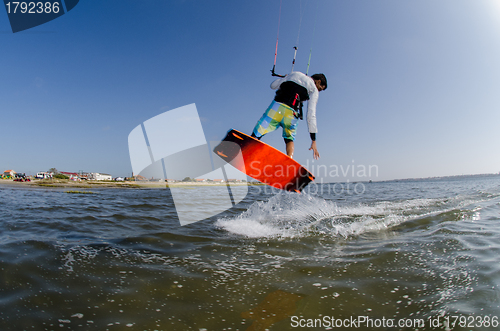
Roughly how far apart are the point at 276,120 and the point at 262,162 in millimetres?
1309

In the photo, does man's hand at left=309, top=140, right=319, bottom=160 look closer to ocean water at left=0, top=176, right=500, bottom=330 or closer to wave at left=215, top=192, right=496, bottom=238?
wave at left=215, top=192, right=496, bottom=238

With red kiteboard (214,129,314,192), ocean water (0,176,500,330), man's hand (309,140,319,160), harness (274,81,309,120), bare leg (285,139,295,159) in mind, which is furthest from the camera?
bare leg (285,139,295,159)

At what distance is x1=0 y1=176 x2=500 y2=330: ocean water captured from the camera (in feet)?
6.42

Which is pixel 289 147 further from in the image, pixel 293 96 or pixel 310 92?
pixel 310 92

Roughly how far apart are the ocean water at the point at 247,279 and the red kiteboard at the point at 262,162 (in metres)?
1.82

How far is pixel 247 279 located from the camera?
9.13ft

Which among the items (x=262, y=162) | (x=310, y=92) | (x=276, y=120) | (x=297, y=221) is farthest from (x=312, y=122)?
(x=297, y=221)

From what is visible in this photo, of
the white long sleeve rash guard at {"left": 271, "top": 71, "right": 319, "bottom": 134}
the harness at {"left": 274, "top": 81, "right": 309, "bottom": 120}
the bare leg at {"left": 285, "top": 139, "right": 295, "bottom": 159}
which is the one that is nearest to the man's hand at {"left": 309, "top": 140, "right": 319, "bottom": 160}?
the white long sleeve rash guard at {"left": 271, "top": 71, "right": 319, "bottom": 134}

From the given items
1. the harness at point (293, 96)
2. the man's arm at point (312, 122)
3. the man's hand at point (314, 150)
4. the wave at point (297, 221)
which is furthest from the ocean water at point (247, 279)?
the harness at point (293, 96)

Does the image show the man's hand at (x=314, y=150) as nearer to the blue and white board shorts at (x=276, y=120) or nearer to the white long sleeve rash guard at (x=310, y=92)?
the white long sleeve rash guard at (x=310, y=92)

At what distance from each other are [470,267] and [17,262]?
593 centimetres

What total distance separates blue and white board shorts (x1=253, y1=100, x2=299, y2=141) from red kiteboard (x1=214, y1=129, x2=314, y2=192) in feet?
2.16

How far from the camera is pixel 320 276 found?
2816mm

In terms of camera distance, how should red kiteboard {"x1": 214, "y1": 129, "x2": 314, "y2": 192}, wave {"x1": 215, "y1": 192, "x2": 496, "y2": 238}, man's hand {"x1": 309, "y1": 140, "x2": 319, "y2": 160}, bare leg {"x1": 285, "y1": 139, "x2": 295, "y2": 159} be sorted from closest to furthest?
wave {"x1": 215, "y1": 192, "x2": 496, "y2": 238}, red kiteboard {"x1": 214, "y1": 129, "x2": 314, "y2": 192}, man's hand {"x1": 309, "y1": 140, "x2": 319, "y2": 160}, bare leg {"x1": 285, "y1": 139, "x2": 295, "y2": 159}
